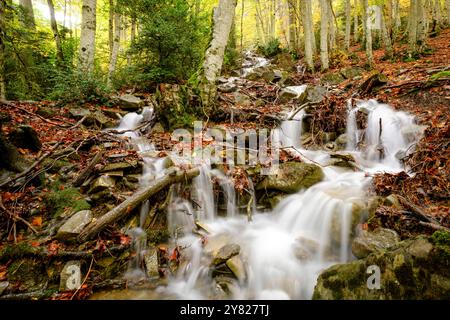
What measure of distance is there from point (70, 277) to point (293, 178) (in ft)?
12.3

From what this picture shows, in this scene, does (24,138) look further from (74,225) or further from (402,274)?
(402,274)

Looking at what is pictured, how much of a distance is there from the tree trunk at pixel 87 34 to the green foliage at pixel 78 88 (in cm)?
33

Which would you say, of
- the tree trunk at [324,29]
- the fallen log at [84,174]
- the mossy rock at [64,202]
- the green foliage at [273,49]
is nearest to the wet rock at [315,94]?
the tree trunk at [324,29]

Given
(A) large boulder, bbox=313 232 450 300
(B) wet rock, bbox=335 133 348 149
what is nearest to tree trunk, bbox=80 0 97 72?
(B) wet rock, bbox=335 133 348 149

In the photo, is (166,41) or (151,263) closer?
(151,263)

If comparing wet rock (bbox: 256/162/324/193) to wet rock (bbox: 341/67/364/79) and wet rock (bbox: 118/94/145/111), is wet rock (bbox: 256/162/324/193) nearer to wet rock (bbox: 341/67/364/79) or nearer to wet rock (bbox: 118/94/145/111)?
wet rock (bbox: 118/94/145/111)

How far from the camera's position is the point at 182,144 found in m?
5.83

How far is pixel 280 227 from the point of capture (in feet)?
14.5

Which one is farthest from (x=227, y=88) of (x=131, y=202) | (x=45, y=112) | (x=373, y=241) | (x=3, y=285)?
(x=3, y=285)

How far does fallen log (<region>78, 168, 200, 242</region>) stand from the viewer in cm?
328

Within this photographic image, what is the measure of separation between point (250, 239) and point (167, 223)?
4.50ft

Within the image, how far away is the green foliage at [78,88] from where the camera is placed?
24.5 feet
